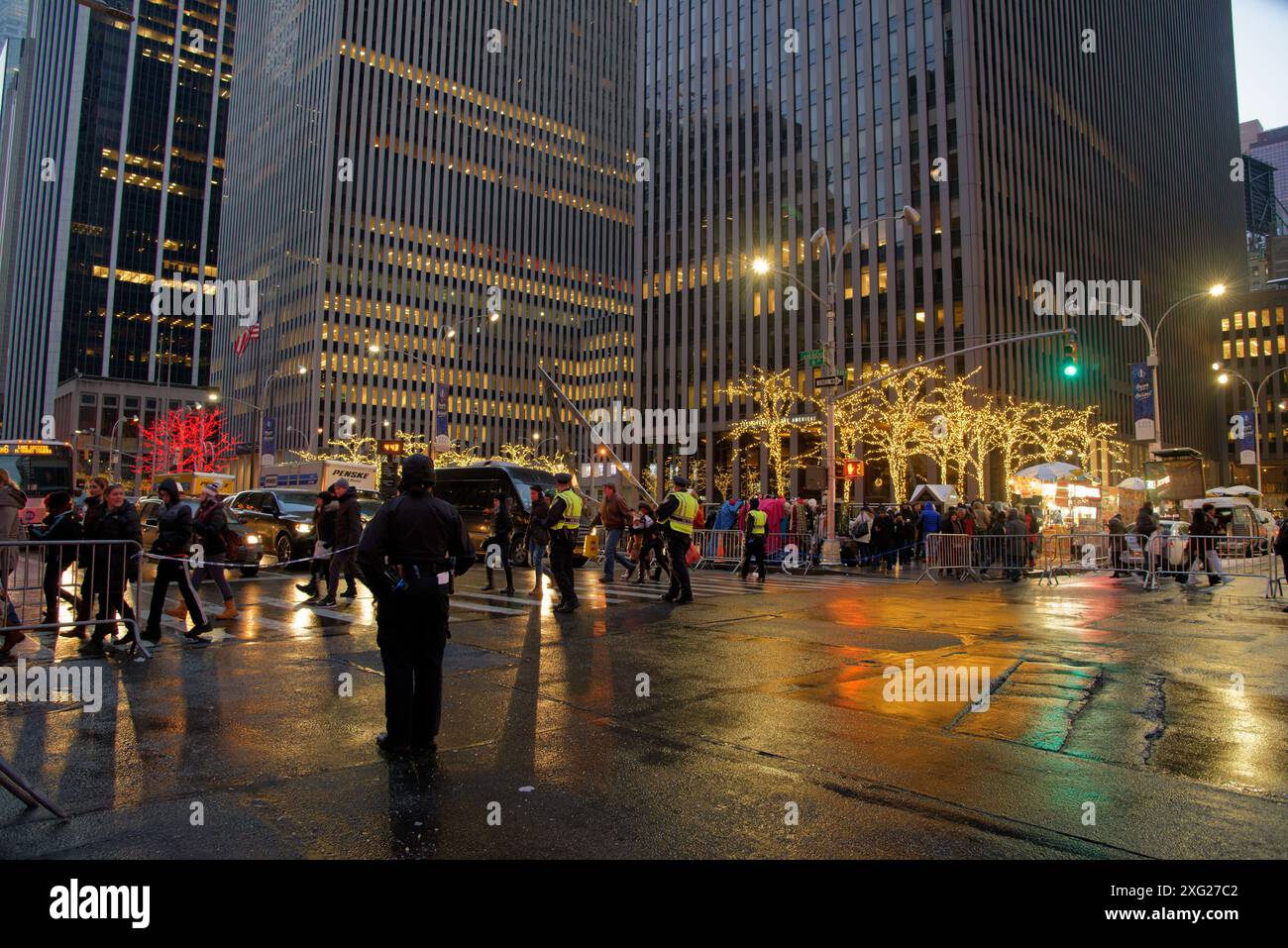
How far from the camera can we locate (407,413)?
341 feet

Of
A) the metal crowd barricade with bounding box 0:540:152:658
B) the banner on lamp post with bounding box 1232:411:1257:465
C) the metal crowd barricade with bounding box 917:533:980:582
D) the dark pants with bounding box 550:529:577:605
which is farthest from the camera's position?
the banner on lamp post with bounding box 1232:411:1257:465

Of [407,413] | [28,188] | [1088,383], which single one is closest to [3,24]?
[28,188]

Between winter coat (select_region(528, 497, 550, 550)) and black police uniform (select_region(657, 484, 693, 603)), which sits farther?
winter coat (select_region(528, 497, 550, 550))

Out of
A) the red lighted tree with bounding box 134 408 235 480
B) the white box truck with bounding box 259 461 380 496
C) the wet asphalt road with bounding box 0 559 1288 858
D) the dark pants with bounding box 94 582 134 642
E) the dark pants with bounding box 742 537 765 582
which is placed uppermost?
the red lighted tree with bounding box 134 408 235 480

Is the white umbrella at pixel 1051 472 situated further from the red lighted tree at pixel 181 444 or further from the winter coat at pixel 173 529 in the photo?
the red lighted tree at pixel 181 444

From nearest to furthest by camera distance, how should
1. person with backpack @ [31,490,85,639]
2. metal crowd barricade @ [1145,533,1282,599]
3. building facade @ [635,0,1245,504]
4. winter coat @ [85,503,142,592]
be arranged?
winter coat @ [85,503,142,592] < person with backpack @ [31,490,85,639] < metal crowd barricade @ [1145,533,1282,599] < building facade @ [635,0,1245,504]

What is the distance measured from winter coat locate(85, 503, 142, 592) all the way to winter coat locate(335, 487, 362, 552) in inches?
109

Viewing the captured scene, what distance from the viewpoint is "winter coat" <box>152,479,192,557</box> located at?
9.19 meters

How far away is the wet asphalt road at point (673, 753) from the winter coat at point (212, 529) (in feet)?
7.18

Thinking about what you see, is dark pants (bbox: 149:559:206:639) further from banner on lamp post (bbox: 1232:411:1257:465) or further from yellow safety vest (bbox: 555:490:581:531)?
banner on lamp post (bbox: 1232:411:1257:465)

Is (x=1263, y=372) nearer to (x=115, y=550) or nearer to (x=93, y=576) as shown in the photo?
(x=115, y=550)

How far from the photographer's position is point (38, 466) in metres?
29.3

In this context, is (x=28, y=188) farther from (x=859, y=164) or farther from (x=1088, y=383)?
(x=1088, y=383)

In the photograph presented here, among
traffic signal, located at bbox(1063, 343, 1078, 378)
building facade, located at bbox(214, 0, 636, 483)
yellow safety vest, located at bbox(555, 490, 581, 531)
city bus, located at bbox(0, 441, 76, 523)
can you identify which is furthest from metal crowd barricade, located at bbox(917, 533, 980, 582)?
building facade, located at bbox(214, 0, 636, 483)
